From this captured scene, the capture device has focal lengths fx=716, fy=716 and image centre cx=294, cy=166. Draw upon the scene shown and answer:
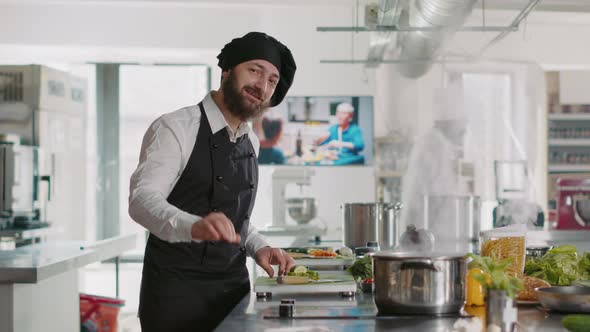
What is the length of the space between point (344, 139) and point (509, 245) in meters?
5.61

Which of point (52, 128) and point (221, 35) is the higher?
point (221, 35)

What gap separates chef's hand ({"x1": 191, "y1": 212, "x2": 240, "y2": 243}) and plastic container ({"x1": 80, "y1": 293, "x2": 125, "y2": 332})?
3.45 meters

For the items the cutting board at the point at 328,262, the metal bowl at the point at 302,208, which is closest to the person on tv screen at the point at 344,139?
the metal bowl at the point at 302,208

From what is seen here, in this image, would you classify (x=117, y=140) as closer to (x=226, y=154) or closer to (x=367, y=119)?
(x=367, y=119)

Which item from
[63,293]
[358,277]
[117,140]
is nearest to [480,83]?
[117,140]

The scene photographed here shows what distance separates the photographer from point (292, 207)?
233 inches

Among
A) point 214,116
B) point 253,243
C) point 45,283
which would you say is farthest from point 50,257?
point 214,116

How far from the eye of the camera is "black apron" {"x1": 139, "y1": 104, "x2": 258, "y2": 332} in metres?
2.34

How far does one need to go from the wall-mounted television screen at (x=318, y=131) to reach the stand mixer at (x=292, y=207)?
169 centimetres

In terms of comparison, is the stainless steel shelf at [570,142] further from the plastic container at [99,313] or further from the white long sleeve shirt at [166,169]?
the white long sleeve shirt at [166,169]

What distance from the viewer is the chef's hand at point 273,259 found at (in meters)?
2.40

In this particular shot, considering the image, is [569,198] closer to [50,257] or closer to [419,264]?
[50,257]

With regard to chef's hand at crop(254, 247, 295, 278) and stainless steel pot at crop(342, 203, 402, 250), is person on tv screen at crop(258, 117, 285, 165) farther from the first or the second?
Result: chef's hand at crop(254, 247, 295, 278)

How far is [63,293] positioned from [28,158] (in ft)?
5.83
